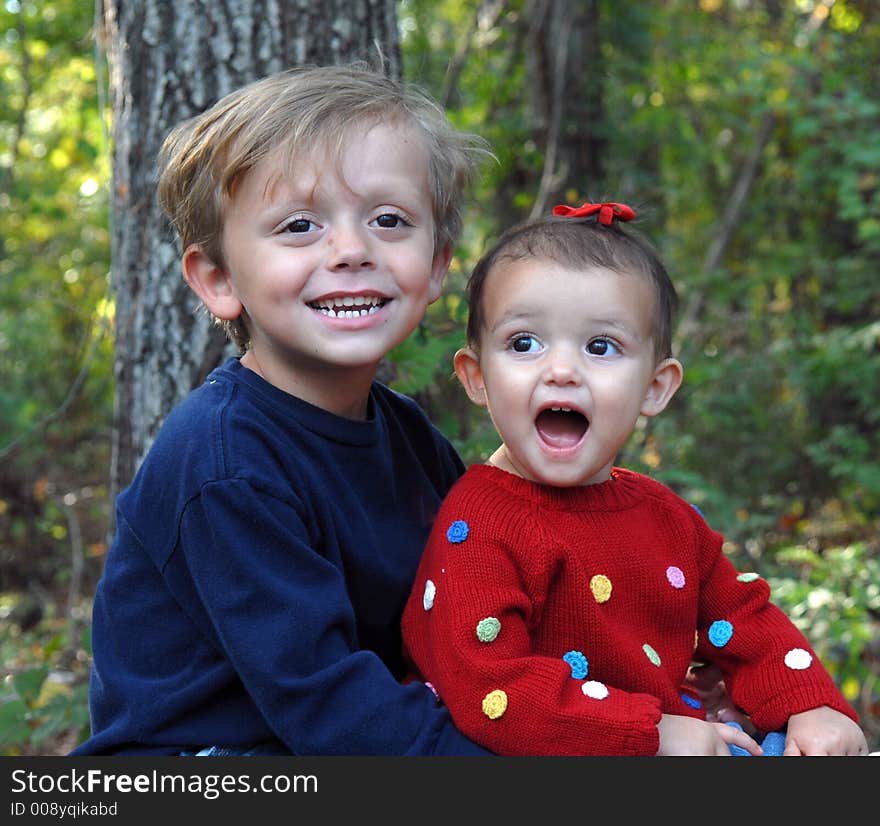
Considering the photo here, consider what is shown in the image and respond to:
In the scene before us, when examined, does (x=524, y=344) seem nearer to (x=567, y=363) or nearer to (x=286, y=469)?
(x=567, y=363)

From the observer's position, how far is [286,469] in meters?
2.04

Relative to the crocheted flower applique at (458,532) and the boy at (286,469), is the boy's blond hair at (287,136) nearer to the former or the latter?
the boy at (286,469)

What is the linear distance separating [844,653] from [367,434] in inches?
117

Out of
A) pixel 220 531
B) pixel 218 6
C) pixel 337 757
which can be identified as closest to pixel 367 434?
pixel 220 531

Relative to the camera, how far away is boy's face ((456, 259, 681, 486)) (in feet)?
6.81

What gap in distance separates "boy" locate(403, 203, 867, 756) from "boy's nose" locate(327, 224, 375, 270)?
0.87 feet

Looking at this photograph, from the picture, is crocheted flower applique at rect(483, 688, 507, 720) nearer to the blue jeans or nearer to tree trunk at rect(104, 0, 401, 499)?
the blue jeans

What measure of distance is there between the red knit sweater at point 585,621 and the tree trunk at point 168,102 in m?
1.17

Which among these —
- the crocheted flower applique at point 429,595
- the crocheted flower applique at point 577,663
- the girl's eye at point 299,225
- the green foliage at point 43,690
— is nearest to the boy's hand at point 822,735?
the crocheted flower applique at point 577,663

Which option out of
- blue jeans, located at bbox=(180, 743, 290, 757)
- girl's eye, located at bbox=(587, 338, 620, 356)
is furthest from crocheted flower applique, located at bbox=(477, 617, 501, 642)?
girl's eye, located at bbox=(587, 338, 620, 356)

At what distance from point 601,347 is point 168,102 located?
1549mm

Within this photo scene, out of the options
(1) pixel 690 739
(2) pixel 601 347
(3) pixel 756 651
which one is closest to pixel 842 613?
(3) pixel 756 651

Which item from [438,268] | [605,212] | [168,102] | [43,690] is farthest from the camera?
[43,690]

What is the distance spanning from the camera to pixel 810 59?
6492 millimetres
